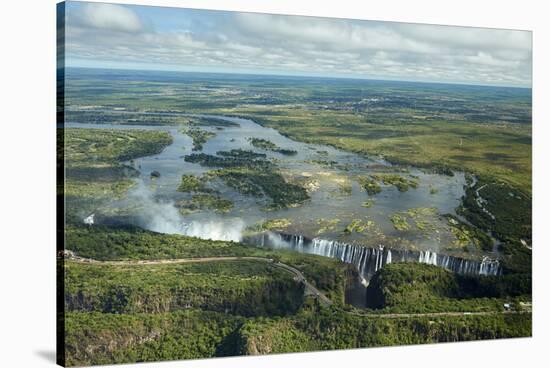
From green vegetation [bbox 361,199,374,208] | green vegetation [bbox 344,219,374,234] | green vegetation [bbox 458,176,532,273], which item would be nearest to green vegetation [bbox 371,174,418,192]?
green vegetation [bbox 361,199,374,208]

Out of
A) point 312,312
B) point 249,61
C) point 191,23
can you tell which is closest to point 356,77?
point 249,61

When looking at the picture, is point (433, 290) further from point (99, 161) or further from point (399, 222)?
point (99, 161)

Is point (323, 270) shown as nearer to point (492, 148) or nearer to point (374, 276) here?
point (374, 276)

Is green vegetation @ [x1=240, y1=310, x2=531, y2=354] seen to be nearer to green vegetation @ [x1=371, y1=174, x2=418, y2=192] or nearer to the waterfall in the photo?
the waterfall

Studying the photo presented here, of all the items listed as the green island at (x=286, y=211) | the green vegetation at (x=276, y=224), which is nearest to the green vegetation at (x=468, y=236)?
the green island at (x=286, y=211)

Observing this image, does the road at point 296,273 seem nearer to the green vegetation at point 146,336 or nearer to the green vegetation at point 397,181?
the green vegetation at point 146,336

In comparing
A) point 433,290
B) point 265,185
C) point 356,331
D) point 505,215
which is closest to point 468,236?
point 505,215
